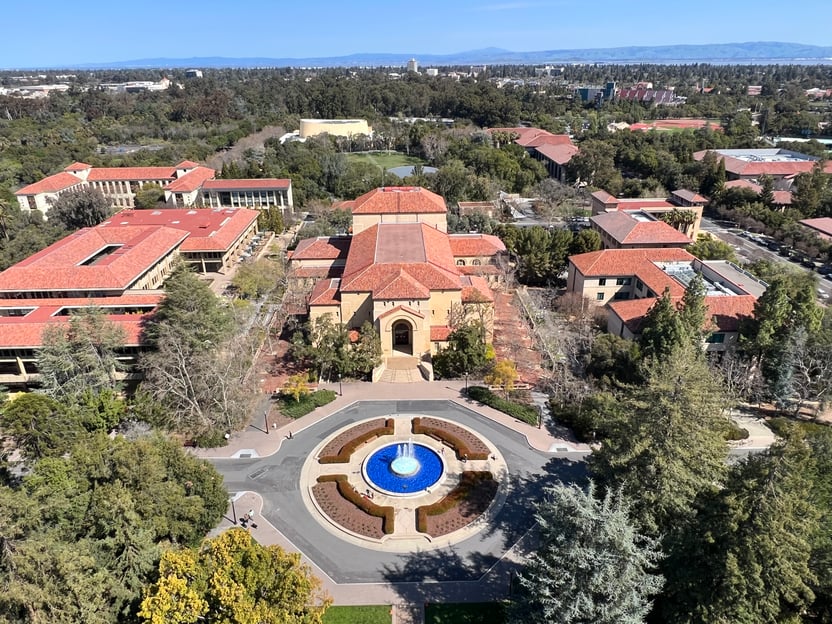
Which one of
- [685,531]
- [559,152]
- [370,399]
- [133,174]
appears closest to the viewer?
[685,531]

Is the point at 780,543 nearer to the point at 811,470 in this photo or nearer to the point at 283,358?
the point at 811,470

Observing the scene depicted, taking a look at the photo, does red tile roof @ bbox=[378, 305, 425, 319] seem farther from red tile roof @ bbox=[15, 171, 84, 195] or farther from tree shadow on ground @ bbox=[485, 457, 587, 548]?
red tile roof @ bbox=[15, 171, 84, 195]

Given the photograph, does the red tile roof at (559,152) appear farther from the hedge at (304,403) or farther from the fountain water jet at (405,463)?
the fountain water jet at (405,463)

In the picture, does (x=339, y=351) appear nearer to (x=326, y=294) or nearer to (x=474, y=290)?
(x=326, y=294)

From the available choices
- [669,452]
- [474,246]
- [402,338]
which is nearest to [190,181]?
[474,246]

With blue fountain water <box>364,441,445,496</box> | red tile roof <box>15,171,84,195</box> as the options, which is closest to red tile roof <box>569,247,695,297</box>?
blue fountain water <box>364,441,445,496</box>

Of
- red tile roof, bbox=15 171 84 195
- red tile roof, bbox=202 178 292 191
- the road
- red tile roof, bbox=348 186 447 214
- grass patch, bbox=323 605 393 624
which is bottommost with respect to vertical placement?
grass patch, bbox=323 605 393 624

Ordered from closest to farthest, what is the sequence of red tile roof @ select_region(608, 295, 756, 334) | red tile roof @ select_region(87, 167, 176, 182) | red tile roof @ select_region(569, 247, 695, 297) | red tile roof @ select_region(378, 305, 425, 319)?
red tile roof @ select_region(608, 295, 756, 334), red tile roof @ select_region(378, 305, 425, 319), red tile roof @ select_region(569, 247, 695, 297), red tile roof @ select_region(87, 167, 176, 182)
